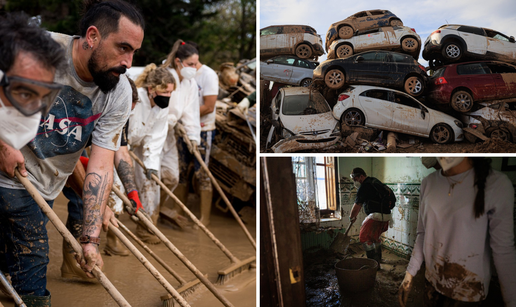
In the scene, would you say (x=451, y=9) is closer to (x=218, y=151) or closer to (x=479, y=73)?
(x=479, y=73)

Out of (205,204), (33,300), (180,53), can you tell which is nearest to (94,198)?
(33,300)

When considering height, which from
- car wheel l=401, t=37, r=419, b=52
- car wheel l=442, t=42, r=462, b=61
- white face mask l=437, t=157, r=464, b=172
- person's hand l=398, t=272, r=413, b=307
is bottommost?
person's hand l=398, t=272, r=413, b=307

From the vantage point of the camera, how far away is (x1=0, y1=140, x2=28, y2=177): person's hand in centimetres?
187

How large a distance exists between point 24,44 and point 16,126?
10.4 inches

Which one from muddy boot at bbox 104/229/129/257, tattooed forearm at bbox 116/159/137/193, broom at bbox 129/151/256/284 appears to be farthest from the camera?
muddy boot at bbox 104/229/129/257

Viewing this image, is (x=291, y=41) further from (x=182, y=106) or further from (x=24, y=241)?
(x=182, y=106)

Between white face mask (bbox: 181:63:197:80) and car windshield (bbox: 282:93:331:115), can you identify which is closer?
car windshield (bbox: 282:93:331:115)

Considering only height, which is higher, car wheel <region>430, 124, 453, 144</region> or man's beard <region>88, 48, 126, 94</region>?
man's beard <region>88, 48, 126, 94</region>

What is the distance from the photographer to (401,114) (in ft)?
7.06

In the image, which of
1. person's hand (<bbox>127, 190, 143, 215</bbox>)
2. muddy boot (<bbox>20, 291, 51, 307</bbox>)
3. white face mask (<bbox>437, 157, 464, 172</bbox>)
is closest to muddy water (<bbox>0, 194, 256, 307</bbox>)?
person's hand (<bbox>127, 190, 143, 215</bbox>)

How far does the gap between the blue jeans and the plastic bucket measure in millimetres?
1487

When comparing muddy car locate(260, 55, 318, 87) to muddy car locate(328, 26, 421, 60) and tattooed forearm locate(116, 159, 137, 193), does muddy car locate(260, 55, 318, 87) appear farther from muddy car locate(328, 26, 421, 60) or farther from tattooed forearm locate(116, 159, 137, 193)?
tattooed forearm locate(116, 159, 137, 193)

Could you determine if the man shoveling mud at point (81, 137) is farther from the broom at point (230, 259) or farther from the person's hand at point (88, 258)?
the broom at point (230, 259)

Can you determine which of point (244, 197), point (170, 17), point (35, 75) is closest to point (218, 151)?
point (244, 197)
